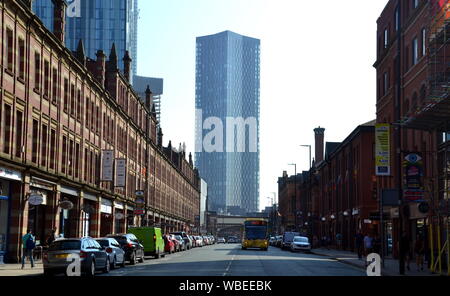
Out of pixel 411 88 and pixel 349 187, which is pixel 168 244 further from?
pixel 411 88

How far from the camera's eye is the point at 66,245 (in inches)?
1010

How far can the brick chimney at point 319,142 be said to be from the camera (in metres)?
120

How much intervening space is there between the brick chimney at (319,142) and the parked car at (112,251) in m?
89.3

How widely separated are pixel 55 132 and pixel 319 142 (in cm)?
8503

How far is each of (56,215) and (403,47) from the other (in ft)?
83.4

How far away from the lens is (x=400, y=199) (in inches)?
1135

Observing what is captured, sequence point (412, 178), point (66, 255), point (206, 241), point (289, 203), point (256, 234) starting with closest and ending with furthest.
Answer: point (66, 255)
point (412, 178)
point (256, 234)
point (206, 241)
point (289, 203)

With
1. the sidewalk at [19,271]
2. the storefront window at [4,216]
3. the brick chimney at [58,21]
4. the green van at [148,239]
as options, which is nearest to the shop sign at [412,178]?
the sidewalk at [19,271]

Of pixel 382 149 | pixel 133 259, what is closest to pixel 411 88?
pixel 382 149

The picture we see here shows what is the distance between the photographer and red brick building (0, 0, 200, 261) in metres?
33.3

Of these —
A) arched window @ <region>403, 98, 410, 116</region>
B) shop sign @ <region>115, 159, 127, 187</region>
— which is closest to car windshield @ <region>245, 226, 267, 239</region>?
shop sign @ <region>115, 159, 127, 187</region>

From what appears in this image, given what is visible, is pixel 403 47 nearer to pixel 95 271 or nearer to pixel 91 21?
pixel 95 271
